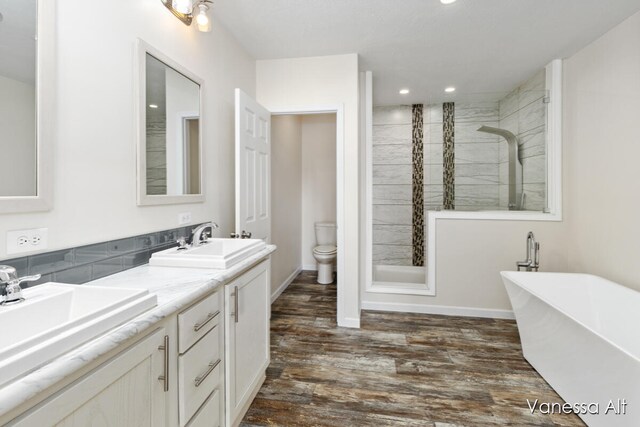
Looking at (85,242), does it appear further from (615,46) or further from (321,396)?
(615,46)

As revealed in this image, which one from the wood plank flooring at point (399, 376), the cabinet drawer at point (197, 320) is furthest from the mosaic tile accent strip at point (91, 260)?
the wood plank flooring at point (399, 376)

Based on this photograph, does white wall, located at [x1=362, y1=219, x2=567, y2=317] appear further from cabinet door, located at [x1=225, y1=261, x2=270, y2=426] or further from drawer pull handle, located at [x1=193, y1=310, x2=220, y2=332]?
drawer pull handle, located at [x1=193, y1=310, x2=220, y2=332]

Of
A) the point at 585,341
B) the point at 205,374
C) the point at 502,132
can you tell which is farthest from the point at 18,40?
the point at 502,132

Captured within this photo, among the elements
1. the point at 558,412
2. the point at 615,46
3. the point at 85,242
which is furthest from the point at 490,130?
the point at 85,242

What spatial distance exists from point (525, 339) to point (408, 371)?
908 millimetres

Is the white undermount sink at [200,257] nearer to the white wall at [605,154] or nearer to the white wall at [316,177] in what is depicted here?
the white wall at [605,154]

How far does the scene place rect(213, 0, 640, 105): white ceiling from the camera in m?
2.08

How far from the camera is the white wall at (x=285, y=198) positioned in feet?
11.9

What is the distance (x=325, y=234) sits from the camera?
458 cm

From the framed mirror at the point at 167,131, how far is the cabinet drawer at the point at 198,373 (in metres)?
0.80

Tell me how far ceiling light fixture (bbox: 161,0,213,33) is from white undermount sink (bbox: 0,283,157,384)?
1540 millimetres

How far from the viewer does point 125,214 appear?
1.47 meters

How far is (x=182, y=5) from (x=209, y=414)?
2.06m

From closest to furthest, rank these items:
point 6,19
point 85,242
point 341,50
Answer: point 6,19
point 85,242
point 341,50
